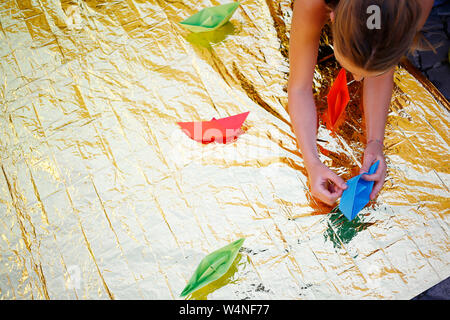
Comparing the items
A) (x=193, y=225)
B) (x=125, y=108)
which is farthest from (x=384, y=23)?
(x=125, y=108)

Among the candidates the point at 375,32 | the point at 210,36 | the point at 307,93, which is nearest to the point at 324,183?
the point at 307,93

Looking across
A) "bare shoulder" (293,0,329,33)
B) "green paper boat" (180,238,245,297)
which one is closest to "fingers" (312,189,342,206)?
"green paper boat" (180,238,245,297)

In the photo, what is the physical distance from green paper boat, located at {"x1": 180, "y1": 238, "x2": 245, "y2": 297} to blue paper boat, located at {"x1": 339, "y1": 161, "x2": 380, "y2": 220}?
285mm

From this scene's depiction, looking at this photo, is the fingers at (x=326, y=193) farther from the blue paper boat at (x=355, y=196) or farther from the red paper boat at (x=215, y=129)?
the red paper boat at (x=215, y=129)

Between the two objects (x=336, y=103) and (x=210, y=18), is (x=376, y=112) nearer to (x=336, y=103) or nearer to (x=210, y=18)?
(x=336, y=103)

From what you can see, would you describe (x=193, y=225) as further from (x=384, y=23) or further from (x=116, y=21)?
(x=116, y=21)

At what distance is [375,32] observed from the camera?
773 mm

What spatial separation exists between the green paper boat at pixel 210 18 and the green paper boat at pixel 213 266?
0.77 meters

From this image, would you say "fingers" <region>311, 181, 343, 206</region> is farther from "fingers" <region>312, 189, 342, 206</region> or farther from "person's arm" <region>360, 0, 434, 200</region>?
"person's arm" <region>360, 0, 434, 200</region>

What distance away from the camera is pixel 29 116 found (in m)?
1.22

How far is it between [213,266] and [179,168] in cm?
31

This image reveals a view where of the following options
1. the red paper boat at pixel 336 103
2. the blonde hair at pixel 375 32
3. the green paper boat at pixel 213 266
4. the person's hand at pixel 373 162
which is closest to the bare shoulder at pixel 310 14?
the blonde hair at pixel 375 32

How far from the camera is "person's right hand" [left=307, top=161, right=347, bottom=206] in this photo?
3.27 ft
